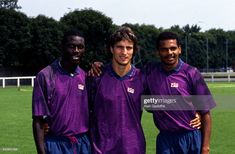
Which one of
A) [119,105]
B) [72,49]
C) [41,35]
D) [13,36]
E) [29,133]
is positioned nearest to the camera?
[119,105]

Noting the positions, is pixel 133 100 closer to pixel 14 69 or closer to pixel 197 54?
pixel 14 69

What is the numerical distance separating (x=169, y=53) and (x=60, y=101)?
1187mm

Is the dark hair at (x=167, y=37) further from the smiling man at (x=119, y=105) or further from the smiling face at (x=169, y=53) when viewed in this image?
the smiling man at (x=119, y=105)

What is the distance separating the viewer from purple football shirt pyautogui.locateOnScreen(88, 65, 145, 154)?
4832mm

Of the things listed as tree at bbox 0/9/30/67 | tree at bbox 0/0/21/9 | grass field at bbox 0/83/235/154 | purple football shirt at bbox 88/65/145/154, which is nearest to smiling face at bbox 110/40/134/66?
purple football shirt at bbox 88/65/145/154

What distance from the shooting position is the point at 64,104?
4.80 meters

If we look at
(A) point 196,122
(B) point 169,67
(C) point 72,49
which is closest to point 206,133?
(A) point 196,122

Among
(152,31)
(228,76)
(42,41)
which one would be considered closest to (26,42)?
(42,41)

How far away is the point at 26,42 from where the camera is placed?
55125 millimetres

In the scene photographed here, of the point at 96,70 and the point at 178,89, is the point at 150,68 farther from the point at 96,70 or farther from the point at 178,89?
the point at 96,70

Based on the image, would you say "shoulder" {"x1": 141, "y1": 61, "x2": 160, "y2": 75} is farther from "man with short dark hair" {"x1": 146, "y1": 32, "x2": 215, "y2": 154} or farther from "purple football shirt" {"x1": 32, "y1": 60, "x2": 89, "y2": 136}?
"purple football shirt" {"x1": 32, "y1": 60, "x2": 89, "y2": 136}

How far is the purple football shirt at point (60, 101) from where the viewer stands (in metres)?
4.75

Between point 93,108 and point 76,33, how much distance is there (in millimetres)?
767

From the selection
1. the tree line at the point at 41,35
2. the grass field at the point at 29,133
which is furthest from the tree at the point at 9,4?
the grass field at the point at 29,133
